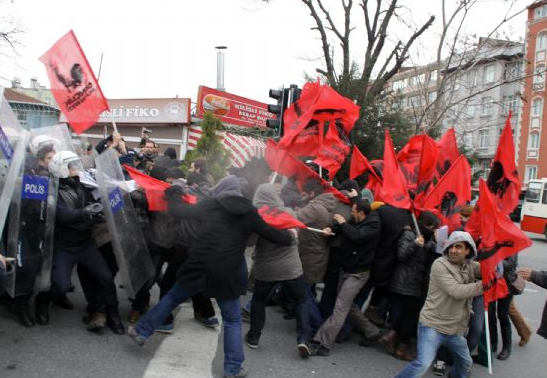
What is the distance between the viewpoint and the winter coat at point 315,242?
17.0ft

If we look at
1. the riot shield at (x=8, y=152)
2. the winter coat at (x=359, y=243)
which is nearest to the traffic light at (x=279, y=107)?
the winter coat at (x=359, y=243)

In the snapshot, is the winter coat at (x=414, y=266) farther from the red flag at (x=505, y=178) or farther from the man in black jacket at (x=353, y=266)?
the red flag at (x=505, y=178)

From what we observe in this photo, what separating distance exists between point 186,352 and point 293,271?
1.22m

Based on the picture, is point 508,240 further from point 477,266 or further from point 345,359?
point 345,359

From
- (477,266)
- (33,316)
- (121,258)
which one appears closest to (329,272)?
(477,266)

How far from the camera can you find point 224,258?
13.6ft

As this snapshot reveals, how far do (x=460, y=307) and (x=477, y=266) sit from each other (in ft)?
1.66

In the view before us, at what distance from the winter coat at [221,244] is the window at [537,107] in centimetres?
4533

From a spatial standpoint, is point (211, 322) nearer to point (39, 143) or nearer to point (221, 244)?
point (221, 244)

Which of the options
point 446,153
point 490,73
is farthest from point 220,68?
point 490,73

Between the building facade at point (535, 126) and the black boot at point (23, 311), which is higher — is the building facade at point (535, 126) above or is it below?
above

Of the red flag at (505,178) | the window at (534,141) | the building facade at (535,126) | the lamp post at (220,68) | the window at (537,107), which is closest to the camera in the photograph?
the red flag at (505,178)

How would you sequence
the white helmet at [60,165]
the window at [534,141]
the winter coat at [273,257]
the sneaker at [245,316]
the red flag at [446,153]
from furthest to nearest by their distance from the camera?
the window at [534,141], the red flag at [446,153], the sneaker at [245,316], the winter coat at [273,257], the white helmet at [60,165]

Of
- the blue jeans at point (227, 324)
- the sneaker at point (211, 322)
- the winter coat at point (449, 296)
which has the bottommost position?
the sneaker at point (211, 322)
